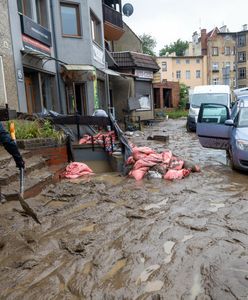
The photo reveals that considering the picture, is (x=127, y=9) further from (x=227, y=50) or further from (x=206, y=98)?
(x=227, y=50)

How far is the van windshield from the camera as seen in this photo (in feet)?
63.8

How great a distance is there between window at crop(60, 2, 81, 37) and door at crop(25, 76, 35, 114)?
146 inches

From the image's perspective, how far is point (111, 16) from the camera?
22078mm

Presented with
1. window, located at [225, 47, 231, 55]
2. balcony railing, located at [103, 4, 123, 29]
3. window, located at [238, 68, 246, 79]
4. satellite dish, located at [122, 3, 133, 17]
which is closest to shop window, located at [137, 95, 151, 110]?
balcony railing, located at [103, 4, 123, 29]

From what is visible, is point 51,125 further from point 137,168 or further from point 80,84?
point 80,84

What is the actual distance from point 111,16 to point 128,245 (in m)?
20.5

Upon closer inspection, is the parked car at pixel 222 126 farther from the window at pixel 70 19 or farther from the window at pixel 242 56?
the window at pixel 242 56

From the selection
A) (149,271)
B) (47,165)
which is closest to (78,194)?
(47,165)

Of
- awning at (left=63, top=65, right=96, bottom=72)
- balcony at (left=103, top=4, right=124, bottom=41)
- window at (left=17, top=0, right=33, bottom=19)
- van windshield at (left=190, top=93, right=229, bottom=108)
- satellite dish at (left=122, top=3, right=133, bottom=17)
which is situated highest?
satellite dish at (left=122, top=3, right=133, bottom=17)

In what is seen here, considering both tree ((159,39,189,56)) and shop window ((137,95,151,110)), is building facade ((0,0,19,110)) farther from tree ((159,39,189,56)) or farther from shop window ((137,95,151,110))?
tree ((159,39,189,56))

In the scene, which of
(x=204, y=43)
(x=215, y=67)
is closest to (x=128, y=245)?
(x=215, y=67)

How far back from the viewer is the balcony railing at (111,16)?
21312 mm

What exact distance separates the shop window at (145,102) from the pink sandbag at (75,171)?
1860 cm

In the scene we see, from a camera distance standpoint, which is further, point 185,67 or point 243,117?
point 185,67
